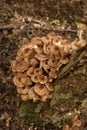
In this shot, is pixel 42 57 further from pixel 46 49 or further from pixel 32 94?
pixel 32 94

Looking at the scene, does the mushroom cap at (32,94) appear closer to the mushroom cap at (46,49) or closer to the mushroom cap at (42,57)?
the mushroom cap at (42,57)

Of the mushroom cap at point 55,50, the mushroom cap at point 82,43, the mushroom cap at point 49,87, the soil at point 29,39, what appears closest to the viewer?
the mushroom cap at point 82,43

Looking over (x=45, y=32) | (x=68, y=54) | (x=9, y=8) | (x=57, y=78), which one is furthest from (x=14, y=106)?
(x=9, y=8)

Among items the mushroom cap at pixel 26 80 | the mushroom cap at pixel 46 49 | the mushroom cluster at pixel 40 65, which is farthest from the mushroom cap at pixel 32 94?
the mushroom cap at pixel 46 49

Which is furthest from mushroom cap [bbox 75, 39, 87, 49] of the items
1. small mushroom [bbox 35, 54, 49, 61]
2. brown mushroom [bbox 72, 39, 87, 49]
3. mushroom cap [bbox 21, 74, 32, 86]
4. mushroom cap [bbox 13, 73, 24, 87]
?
mushroom cap [bbox 13, 73, 24, 87]

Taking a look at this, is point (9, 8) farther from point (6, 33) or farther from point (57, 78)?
point (57, 78)

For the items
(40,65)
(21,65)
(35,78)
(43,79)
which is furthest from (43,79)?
(21,65)
